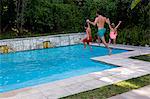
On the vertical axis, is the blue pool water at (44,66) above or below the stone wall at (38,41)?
below

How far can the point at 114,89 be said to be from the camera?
22.1 feet

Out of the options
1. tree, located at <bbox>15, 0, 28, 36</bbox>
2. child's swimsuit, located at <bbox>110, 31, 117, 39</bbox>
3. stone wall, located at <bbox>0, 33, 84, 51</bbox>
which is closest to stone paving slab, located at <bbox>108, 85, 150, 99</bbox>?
child's swimsuit, located at <bbox>110, 31, 117, 39</bbox>

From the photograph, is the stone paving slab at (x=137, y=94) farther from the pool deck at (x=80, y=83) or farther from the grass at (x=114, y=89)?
the pool deck at (x=80, y=83)

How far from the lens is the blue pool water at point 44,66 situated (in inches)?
369

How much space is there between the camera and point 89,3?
1852cm

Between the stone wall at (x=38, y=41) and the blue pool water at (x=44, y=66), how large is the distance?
1.68 ft

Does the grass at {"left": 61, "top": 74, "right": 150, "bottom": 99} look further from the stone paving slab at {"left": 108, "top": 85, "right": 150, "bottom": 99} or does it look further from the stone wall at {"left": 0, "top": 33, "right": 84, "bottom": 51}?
the stone wall at {"left": 0, "top": 33, "right": 84, "bottom": 51}

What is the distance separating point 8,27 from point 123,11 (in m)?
8.03

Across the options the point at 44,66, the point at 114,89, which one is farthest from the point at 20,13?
the point at 114,89

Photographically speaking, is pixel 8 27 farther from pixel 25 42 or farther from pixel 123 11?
pixel 123 11

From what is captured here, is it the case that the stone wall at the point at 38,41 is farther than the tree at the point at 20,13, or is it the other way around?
the tree at the point at 20,13

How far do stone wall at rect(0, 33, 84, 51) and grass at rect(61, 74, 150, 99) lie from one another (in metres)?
9.24

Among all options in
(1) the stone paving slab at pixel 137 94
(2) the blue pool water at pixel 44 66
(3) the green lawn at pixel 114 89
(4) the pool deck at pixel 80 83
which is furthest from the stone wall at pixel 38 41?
(1) the stone paving slab at pixel 137 94

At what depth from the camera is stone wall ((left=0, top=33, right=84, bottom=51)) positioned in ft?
49.9
